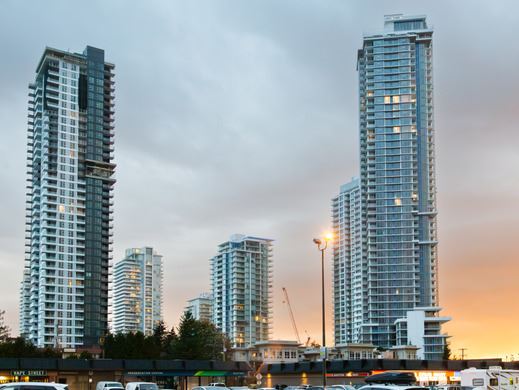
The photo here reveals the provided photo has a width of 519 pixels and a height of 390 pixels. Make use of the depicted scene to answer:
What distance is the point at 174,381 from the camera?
308 ft

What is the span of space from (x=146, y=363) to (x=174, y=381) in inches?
238

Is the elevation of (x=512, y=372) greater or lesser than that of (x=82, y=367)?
greater

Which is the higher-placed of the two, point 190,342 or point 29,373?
point 29,373

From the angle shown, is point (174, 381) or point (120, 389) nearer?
point (120, 389)

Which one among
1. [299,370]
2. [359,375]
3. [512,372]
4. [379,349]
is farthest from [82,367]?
[379,349]

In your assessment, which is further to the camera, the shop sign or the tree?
the tree

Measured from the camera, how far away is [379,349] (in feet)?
572

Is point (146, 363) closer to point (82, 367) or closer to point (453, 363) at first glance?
point (82, 367)

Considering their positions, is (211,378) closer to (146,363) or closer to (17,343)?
(146,363)

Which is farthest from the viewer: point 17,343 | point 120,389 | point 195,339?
point 195,339

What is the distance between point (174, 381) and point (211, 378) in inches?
196

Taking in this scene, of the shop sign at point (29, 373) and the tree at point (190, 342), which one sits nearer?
the shop sign at point (29, 373)

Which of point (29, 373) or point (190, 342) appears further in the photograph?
point (190, 342)

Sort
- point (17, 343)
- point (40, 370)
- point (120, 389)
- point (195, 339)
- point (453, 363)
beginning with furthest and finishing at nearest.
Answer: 1. point (195, 339)
2. point (17, 343)
3. point (453, 363)
4. point (40, 370)
5. point (120, 389)
